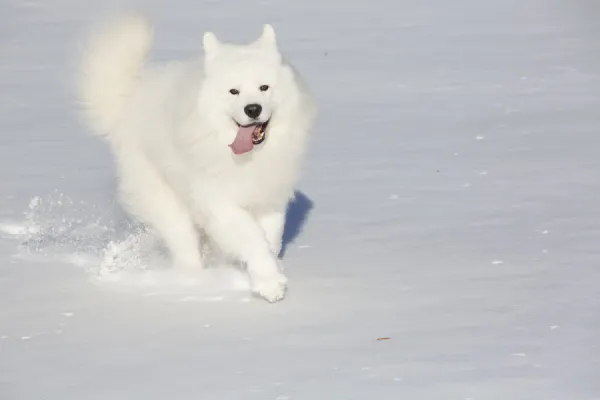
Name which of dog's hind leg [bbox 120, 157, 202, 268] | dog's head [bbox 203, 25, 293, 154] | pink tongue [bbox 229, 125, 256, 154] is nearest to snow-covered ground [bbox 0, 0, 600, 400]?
dog's hind leg [bbox 120, 157, 202, 268]

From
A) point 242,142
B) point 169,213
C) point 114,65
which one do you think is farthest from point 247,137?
point 114,65

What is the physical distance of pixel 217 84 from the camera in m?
5.59

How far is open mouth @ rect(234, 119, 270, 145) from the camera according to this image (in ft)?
18.6

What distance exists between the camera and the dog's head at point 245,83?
5.53 meters

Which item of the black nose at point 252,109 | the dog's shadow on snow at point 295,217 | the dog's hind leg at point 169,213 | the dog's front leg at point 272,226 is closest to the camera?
the black nose at point 252,109

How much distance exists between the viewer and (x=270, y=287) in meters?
5.53

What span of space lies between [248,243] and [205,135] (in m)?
0.54

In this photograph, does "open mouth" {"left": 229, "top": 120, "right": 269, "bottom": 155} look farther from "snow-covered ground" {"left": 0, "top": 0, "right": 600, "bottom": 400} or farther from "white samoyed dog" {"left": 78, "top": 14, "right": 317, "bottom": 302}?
"snow-covered ground" {"left": 0, "top": 0, "right": 600, "bottom": 400}

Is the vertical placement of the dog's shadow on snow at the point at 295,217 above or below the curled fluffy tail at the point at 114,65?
below

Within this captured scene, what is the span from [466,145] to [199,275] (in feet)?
11.0

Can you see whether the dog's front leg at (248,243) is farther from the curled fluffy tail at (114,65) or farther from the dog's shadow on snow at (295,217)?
the curled fluffy tail at (114,65)

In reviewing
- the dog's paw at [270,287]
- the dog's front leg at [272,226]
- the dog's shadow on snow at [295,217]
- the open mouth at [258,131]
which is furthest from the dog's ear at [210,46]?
the dog's shadow on snow at [295,217]

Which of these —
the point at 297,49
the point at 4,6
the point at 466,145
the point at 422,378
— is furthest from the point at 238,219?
the point at 4,6

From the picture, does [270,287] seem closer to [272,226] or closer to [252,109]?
[272,226]
